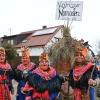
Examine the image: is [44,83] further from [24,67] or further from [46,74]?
[24,67]

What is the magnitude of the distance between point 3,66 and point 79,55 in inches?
78.3

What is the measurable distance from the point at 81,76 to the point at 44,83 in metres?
0.74

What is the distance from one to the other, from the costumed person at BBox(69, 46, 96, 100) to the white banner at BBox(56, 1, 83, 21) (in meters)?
1.50

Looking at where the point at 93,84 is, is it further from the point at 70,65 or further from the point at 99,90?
the point at 99,90

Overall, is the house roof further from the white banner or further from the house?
the white banner

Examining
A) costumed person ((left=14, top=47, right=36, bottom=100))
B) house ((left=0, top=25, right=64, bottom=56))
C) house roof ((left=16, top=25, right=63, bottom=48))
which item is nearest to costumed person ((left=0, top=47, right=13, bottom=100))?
costumed person ((left=14, top=47, right=36, bottom=100))

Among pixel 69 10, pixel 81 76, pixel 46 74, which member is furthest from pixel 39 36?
pixel 81 76

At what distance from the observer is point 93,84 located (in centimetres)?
798

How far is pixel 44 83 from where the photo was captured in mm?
8602

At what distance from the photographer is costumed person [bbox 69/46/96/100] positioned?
331 inches

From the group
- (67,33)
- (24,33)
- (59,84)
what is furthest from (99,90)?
(24,33)

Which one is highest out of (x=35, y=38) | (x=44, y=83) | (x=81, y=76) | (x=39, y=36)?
(x=39, y=36)

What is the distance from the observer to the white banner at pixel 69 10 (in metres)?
9.91

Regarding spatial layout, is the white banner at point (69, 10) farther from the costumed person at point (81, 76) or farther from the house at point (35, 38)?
the house at point (35, 38)
